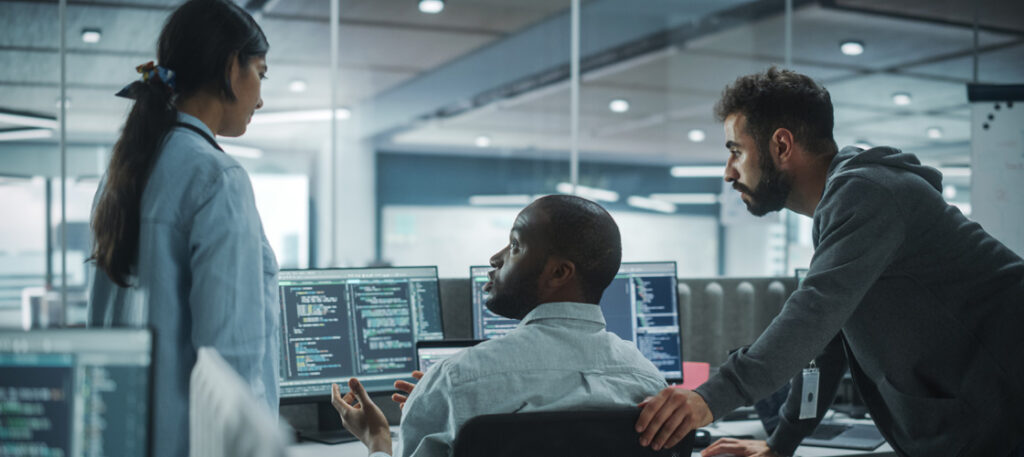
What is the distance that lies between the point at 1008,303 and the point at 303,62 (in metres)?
3.48

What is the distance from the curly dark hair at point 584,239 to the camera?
4.19 ft

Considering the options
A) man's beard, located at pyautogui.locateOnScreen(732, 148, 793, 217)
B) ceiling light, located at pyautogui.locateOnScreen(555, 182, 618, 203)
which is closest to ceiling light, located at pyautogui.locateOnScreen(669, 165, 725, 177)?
ceiling light, located at pyautogui.locateOnScreen(555, 182, 618, 203)

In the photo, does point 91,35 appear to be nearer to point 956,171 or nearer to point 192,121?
point 192,121

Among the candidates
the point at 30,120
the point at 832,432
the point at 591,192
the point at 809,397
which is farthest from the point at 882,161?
the point at 591,192

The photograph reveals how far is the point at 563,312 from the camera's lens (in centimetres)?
126

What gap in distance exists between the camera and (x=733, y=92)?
1.62 metres

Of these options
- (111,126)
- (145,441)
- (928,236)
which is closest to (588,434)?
(145,441)

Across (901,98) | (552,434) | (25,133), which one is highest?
(901,98)

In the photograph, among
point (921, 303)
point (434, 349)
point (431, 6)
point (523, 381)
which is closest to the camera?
point (523, 381)

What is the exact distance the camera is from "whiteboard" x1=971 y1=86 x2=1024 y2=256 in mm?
3359

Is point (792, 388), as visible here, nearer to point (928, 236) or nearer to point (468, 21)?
point (928, 236)

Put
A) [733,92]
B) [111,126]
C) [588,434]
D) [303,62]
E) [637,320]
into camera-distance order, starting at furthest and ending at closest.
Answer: [303,62]
[111,126]
[637,320]
[733,92]
[588,434]

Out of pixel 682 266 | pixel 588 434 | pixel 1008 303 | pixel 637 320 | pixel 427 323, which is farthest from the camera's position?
pixel 682 266

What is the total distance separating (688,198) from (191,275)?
13.1 feet
